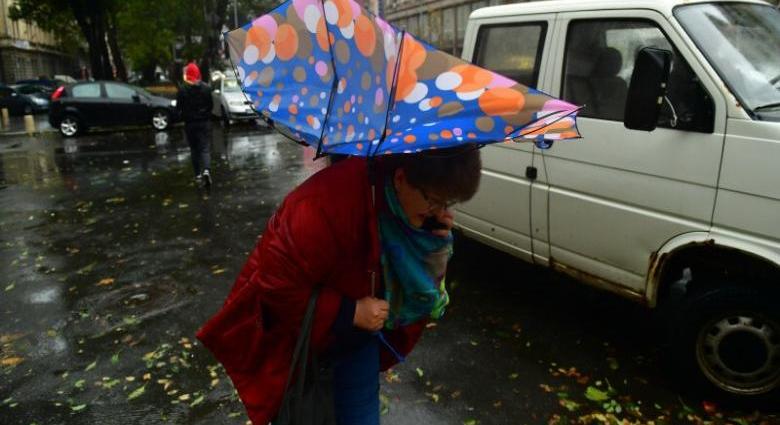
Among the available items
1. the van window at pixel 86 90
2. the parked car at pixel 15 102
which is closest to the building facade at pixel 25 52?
the parked car at pixel 15 102

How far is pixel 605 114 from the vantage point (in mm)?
3883

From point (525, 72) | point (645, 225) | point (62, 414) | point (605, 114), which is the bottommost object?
point (62, 414)

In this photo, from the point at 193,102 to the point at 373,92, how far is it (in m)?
8.70

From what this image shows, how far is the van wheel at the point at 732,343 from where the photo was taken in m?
3.23

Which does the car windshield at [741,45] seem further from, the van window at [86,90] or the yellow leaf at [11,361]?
the van window at [86,90]

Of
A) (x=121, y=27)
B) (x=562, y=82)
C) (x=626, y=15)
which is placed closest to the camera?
(x=626, y=15)

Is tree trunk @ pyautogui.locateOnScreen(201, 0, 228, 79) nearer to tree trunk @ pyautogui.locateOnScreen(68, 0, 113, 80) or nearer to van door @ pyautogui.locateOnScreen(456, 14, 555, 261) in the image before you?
tree trunk @ pyautogui.locateOnScreen(68, 0, 113, 80)

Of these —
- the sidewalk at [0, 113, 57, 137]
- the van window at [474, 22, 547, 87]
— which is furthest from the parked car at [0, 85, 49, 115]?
the van window at [474, 22, 547, 87]

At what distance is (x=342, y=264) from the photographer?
5.75 feet

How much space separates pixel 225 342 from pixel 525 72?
3463 mm

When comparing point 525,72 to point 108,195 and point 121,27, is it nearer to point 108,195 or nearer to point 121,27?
point 108,195

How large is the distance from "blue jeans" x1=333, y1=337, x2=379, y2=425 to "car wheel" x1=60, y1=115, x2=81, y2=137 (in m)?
19.6

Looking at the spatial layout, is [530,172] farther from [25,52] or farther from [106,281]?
[25,52]

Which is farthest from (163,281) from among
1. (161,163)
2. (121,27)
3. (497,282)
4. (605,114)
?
(121,27)
